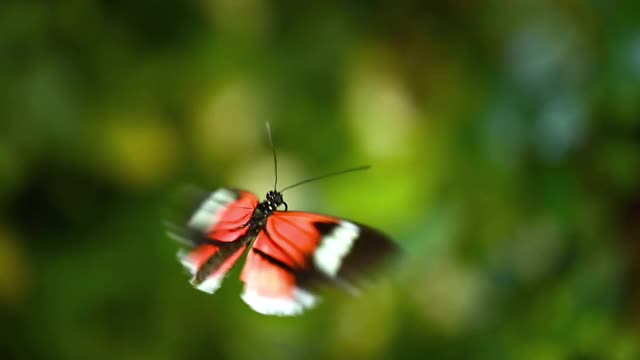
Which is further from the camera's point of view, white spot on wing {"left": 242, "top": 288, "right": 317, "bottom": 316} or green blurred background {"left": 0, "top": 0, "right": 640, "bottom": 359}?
green blurred background {"left": 0, "top": 0, "right": 640, "bottom": 359}

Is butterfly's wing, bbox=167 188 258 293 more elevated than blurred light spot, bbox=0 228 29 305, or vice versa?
blurred light spot, bbox=0 228 29 305

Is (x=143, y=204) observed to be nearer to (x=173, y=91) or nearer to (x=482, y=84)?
(x=173, y=91)

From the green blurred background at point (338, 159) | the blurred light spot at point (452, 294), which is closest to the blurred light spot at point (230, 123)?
the green blurred background at point (338, 159)

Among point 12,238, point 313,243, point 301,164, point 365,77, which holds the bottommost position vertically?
point 313,243

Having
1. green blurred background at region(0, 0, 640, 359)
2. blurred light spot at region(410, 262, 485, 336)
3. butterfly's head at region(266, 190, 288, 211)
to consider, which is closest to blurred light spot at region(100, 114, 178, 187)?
green blurred background at region(0, 0, 640, 359)

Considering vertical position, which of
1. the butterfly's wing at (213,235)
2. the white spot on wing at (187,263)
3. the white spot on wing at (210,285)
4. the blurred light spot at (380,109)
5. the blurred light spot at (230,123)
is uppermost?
the blurred light spot at (380,109)

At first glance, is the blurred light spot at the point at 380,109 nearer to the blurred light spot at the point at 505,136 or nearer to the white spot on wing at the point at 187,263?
the blurred light spot at the point at 505,136

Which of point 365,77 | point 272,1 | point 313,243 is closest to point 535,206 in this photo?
point 365,77

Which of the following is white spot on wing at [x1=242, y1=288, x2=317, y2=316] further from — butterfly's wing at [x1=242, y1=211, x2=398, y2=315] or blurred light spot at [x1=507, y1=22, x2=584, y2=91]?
blurred light spot at [x1=507, y1=22, x2=584, y2=91]
